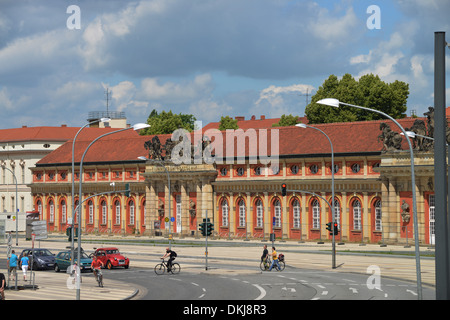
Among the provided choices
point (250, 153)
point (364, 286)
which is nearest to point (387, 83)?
point (250, 153)

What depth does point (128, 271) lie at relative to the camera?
163ft

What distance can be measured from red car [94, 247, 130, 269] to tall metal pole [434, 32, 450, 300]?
1471 inches

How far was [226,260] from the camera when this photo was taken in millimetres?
57781

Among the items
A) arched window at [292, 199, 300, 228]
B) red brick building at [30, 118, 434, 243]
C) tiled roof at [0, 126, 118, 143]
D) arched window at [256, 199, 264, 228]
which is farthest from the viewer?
tiled roof at [0, 126, 118, 143]

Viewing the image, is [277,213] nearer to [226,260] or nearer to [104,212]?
[226,260]

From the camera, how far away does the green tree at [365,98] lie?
99.6m

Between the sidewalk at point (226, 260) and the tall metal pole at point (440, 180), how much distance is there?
20413 mm

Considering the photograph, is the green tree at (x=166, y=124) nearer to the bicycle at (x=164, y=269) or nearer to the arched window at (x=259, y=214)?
the arched window at (x=259, y=214)

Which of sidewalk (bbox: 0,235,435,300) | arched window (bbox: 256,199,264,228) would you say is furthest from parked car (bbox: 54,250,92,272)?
arched window (bbox: 256,199,264,228)

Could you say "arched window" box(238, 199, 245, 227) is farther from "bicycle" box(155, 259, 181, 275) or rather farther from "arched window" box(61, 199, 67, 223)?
"bicycle" box(155, 259, 181, 275)

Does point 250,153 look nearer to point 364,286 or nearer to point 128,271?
point 128,271

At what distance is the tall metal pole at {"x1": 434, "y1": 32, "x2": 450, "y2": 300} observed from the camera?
15688 millimetres

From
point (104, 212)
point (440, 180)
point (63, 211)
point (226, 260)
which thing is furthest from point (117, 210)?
point (440, 180)

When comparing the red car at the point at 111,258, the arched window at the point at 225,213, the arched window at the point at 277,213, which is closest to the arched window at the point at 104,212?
the arched window at the point at 225,213
